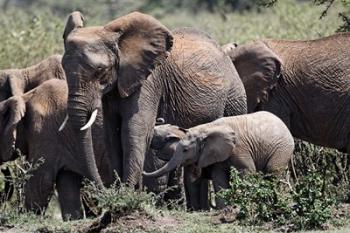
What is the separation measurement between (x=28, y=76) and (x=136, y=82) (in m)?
3.42

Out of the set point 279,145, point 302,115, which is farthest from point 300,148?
point 279,145

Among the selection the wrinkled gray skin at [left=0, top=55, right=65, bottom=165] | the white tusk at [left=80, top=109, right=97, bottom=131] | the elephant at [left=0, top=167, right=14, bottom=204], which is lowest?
the elephant at [left=0, top=167, right=14, bottom=204]

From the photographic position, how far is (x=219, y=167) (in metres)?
14.7

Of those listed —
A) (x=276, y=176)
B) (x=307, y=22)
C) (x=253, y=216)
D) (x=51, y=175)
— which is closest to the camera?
(x=253, y=216)

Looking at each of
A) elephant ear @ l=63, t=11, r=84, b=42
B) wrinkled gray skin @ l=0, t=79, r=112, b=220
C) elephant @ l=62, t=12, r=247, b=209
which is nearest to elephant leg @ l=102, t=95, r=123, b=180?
elephant @ l=62, t=12, r=247, b=209

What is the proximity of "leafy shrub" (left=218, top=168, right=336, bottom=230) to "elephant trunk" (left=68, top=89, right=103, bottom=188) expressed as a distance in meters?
1.46

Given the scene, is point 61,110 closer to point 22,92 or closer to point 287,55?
point 22,92

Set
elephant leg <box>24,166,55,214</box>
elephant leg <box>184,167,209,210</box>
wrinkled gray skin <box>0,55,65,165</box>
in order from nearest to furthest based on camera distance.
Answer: elephant leg <box>184,167,209,210</box> < elephant leg <box>24,166,55,214</box> < wrinkled gray skin <box>0,55,65,165</box>

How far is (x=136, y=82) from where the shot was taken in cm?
1394

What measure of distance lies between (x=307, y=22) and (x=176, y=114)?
9.81 meters

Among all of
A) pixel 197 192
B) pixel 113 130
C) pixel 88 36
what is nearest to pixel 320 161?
pixel 197 192

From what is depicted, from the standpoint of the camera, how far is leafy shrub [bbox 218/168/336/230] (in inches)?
503

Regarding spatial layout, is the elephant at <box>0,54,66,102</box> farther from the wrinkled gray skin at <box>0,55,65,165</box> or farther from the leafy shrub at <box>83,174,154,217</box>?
the leafy shrub at <box>83,174,154,217</box>

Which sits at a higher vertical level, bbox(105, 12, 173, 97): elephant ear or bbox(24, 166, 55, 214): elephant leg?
bbox(105, 12, 173, 97): elephant ear
